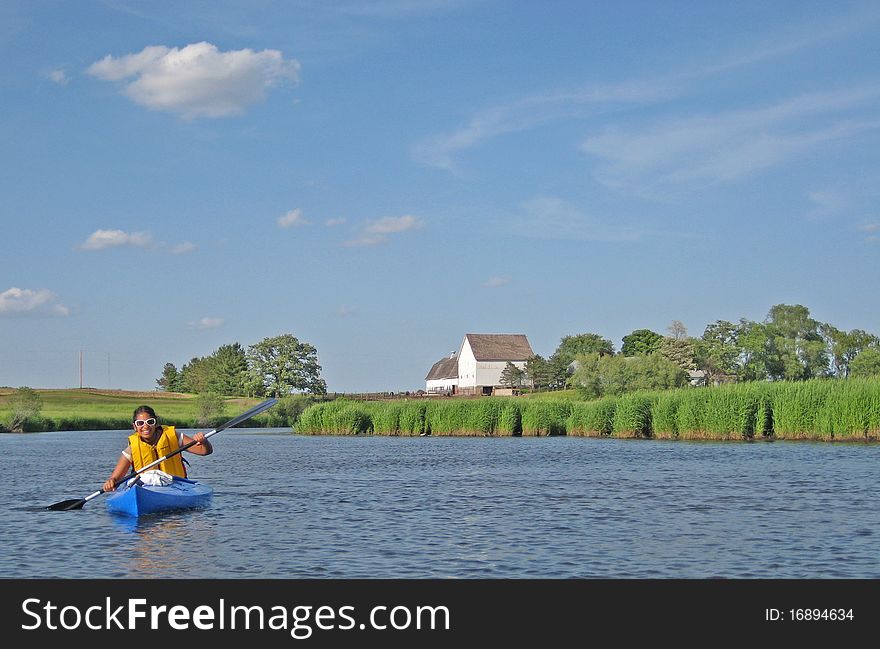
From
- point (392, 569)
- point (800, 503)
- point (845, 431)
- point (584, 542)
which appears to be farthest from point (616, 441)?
point (392, 569)

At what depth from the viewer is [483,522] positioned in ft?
58.6

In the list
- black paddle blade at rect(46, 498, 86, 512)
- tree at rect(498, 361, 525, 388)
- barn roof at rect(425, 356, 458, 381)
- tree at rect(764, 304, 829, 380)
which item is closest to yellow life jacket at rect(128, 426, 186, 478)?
black paddle blade at rect(46, 498, 86, 512)

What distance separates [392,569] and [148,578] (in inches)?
126

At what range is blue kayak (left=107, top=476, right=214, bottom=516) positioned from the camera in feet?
59.9

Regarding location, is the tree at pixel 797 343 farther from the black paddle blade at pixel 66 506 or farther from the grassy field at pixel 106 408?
the black paddle blade at pixel 66 506

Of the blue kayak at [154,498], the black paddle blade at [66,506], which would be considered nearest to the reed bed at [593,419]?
the blue kayak at [154,498]

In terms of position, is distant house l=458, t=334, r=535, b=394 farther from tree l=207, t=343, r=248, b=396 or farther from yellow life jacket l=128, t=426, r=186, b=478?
yellow life jacket l=128, t=426, r=186, b=478

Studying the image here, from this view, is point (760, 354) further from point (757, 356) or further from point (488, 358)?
point (488, 358)

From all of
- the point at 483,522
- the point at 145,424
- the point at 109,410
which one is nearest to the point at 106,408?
the point at 109,410

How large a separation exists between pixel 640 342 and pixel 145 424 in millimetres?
107538

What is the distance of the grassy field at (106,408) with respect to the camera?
72750mm

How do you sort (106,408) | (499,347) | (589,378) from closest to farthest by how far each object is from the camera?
(589,378)
(106,408)
(499,347)

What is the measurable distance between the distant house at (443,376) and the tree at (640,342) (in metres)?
21.7

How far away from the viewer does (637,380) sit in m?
72.4
